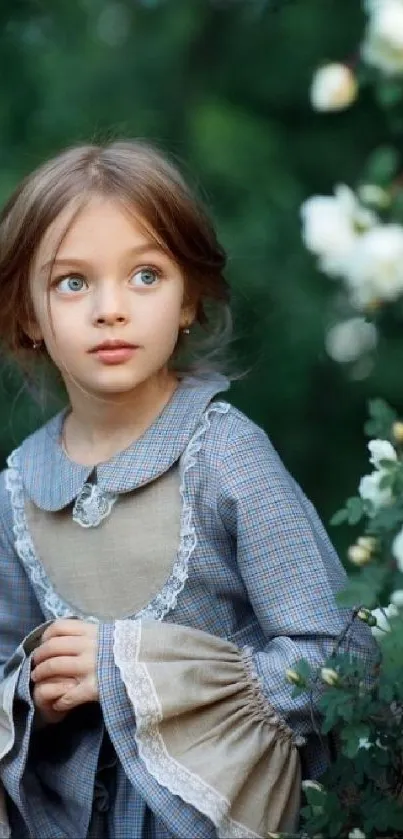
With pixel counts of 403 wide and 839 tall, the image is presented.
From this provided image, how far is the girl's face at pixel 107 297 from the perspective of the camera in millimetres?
2393

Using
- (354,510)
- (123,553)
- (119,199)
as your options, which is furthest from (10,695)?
(119,199)

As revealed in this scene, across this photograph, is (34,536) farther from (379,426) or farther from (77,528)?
(379,426)

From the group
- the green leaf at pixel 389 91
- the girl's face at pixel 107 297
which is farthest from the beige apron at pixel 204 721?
the green leaf at pixel 389 91

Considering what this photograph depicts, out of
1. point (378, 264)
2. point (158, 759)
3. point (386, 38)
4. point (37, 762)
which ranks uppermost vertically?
point (386, 38)

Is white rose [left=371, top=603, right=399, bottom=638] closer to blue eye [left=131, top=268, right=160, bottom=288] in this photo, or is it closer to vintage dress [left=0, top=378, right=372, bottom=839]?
vintage dress [left=0, top=378, right=372, bottom=839]

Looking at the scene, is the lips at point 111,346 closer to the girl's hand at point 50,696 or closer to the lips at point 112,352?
the lips at point 112,352

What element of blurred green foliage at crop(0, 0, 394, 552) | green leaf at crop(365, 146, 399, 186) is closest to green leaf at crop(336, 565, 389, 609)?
green leaf at crop(365, 146, 399, 186)

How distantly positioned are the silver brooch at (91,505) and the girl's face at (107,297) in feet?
0.52

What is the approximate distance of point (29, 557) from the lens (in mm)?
2549

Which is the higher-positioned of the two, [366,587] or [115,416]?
[115,416]

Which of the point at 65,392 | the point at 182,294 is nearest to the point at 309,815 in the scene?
the point at 182,294

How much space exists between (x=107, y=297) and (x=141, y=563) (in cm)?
41

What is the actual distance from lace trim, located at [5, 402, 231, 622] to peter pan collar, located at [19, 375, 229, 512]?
0.02m

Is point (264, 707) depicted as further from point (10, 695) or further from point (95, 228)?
point (95, 228)
